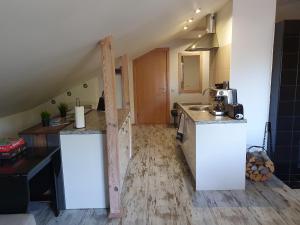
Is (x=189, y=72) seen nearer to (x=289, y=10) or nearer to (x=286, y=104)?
(x=289, y=10)

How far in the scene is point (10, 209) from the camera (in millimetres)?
1902

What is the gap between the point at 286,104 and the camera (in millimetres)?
3354

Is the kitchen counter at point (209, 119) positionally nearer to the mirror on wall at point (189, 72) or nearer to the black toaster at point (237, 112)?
the black toaster at point (237, 112)

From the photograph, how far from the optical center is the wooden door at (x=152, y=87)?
6.72m

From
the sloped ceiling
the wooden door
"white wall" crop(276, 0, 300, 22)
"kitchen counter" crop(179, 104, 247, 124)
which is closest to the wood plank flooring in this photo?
"kitchen counter" crop(179, 104, 247, 124)

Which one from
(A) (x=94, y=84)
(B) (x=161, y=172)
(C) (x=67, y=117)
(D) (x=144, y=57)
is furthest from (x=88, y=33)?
(D) (x=144, y=57)

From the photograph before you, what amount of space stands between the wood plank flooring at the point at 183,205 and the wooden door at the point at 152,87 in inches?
133

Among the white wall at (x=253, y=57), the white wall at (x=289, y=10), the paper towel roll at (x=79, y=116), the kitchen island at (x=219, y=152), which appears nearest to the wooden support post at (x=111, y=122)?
the paper towel roll at (x=79, y=116)

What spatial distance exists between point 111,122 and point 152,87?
4533mm

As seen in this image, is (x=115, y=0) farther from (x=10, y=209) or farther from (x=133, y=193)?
(x=133, y=193)

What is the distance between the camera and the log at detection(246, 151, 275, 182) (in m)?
3.24

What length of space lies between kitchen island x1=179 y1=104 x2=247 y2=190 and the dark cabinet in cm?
79

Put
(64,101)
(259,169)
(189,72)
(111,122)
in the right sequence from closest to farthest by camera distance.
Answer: (111,122)
(259,169)
(64,101)
(189,72)

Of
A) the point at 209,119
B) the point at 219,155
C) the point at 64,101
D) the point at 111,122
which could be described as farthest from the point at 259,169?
the point at 64,101
